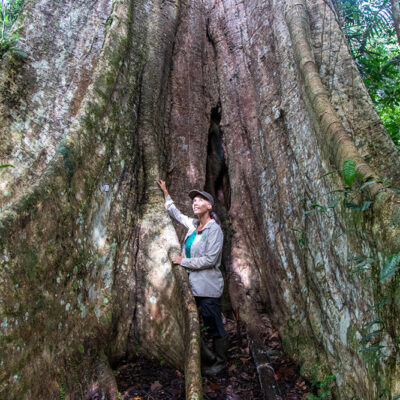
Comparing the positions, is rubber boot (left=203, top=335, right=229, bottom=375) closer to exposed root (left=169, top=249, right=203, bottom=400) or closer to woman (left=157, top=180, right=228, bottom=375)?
woman (left=157, top=180, right=228, bottom=375)

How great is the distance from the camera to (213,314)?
11.5 feet

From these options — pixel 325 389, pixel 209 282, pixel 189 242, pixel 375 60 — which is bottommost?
pixel 325 389

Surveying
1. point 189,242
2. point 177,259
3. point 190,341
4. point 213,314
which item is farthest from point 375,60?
point 190,341

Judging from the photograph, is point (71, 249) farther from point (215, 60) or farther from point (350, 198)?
point (215, 60)

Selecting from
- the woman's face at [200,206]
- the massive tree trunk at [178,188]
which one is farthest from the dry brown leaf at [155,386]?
the woman's face at [200,206]

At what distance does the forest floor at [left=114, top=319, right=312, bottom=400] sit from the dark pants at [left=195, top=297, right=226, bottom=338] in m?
0.35

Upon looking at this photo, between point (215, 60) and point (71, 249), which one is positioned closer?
point (71, 249)

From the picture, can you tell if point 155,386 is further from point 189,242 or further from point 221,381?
point 189,242

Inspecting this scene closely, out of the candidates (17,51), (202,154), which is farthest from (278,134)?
(17,51)

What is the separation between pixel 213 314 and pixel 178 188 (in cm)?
164

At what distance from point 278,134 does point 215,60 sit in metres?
2.06

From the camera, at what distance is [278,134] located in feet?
13.6

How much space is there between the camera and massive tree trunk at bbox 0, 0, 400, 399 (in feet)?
8.06

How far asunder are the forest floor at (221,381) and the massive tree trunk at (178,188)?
135 millimetres
